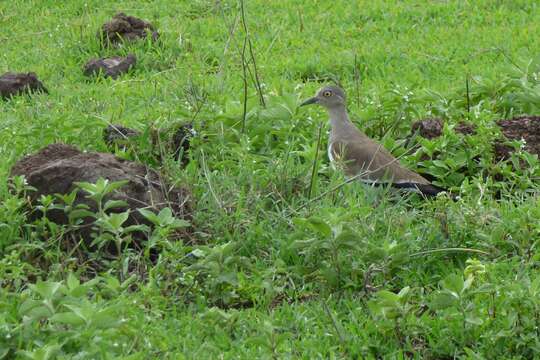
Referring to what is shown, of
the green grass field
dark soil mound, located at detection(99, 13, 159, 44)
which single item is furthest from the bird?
dark soil mound, located at detection(99, 13, 159, 44)

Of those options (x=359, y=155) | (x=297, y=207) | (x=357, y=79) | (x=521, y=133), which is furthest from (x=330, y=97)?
(x=297, y=207)

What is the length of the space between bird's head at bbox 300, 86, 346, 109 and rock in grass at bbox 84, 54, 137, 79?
7.98ft

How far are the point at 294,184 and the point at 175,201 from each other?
739mm

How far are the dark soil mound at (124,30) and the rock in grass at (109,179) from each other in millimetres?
3968

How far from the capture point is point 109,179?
616 cm

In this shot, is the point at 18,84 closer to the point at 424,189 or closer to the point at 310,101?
the point at 310,101

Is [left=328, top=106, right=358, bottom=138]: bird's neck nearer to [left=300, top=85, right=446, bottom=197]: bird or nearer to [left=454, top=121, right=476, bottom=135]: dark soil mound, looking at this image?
[left=300, top=85, right=446, bottom=197]: bird

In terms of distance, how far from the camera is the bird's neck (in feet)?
24.6

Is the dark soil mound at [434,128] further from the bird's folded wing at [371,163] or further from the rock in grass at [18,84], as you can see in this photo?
the rock in grass at [18,84]

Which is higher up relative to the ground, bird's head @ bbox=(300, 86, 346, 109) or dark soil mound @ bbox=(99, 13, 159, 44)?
bird's head @ bbox=(300, 86, 346, 109)

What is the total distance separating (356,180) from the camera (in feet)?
22.5

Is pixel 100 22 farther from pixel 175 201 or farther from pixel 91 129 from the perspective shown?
pixel 175 201

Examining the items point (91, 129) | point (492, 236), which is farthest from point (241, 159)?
point (492, 236)

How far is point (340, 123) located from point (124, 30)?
132 inches
